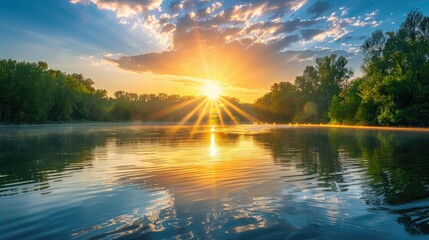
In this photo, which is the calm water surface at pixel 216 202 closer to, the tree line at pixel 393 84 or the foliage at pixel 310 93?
the tree line at pixel 393 84

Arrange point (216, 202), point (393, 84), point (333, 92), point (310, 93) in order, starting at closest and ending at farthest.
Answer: point (216, 202)
point (393, 84)
point (333, 92)
point (310, 93)

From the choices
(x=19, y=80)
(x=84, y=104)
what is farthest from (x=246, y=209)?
(x=84, y=104)

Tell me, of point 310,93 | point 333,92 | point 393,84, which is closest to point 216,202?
point 393,84

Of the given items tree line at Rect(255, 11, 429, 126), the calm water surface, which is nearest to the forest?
tree line at Rect(255, 11, 429, 126)

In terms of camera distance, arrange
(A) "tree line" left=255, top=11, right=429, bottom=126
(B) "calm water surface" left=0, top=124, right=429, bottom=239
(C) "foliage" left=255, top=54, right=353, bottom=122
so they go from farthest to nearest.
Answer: (C) "foliage" left=255, top=54, right=353, bottom=122
(A) "tree line" left=255, top=11, right=429, bottom=126
(B) "calm water surface" left=0, top=124, right=429, bottom=239

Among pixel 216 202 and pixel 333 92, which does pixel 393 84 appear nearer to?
pixel 333 92

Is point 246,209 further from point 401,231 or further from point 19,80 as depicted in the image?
point 19,80

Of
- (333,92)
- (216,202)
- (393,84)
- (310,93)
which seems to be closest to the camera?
(216,202)

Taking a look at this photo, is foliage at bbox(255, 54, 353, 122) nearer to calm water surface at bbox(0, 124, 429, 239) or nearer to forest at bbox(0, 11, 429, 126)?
forest at bbox(0, 11, 429, 126)

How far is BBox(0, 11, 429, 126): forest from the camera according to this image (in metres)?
60.7

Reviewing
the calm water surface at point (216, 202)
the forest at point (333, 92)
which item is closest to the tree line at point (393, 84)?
the forest at point (333, 92)

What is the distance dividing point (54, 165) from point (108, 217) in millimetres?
9754

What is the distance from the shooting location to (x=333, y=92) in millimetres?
115250

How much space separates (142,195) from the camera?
9.38 m
